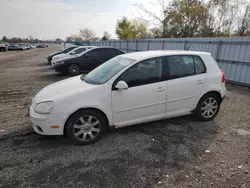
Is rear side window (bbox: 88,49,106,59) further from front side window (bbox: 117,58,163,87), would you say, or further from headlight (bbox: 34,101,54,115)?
headlight (bbox: 34,101,54,115)

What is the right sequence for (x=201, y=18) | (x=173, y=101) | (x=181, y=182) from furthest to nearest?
(x=201, y=18)
(x=173, y=101)
(x=181, y=182)

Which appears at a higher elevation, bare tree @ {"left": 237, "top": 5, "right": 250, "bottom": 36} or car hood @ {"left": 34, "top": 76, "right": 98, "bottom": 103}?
bare tree @ {"left": 237, "top": 5, "right": 250, "bottom": 36}

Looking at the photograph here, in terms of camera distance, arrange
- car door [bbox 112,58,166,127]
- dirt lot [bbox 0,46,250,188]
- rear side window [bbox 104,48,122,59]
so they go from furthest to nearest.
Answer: rear side window [bbox 104,48,122,59] < car door [bbox 112,58,166,127] < dirt lot [bbox 0,46,250,188]

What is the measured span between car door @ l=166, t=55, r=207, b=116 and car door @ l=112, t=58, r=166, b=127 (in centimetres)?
19

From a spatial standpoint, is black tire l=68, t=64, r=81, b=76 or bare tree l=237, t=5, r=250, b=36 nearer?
black tire l=68, t=64, r=81, b=76

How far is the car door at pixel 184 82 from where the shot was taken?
365cm

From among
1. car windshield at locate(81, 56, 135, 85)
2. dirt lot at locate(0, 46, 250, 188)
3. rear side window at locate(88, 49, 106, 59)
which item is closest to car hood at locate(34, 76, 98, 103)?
car windshield at locate(81, 56, 135, 85)

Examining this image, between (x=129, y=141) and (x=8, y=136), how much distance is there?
7.65ft

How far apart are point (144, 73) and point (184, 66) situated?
95 centimetres

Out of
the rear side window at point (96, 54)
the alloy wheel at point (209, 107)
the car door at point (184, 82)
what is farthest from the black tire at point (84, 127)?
the rear side window at point (96, 54)

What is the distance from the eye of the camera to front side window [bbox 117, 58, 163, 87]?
334cm

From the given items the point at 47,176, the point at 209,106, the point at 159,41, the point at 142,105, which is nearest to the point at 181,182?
the point at 142,105

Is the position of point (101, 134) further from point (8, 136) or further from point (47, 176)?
point (8, 136)

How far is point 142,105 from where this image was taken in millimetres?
3443
